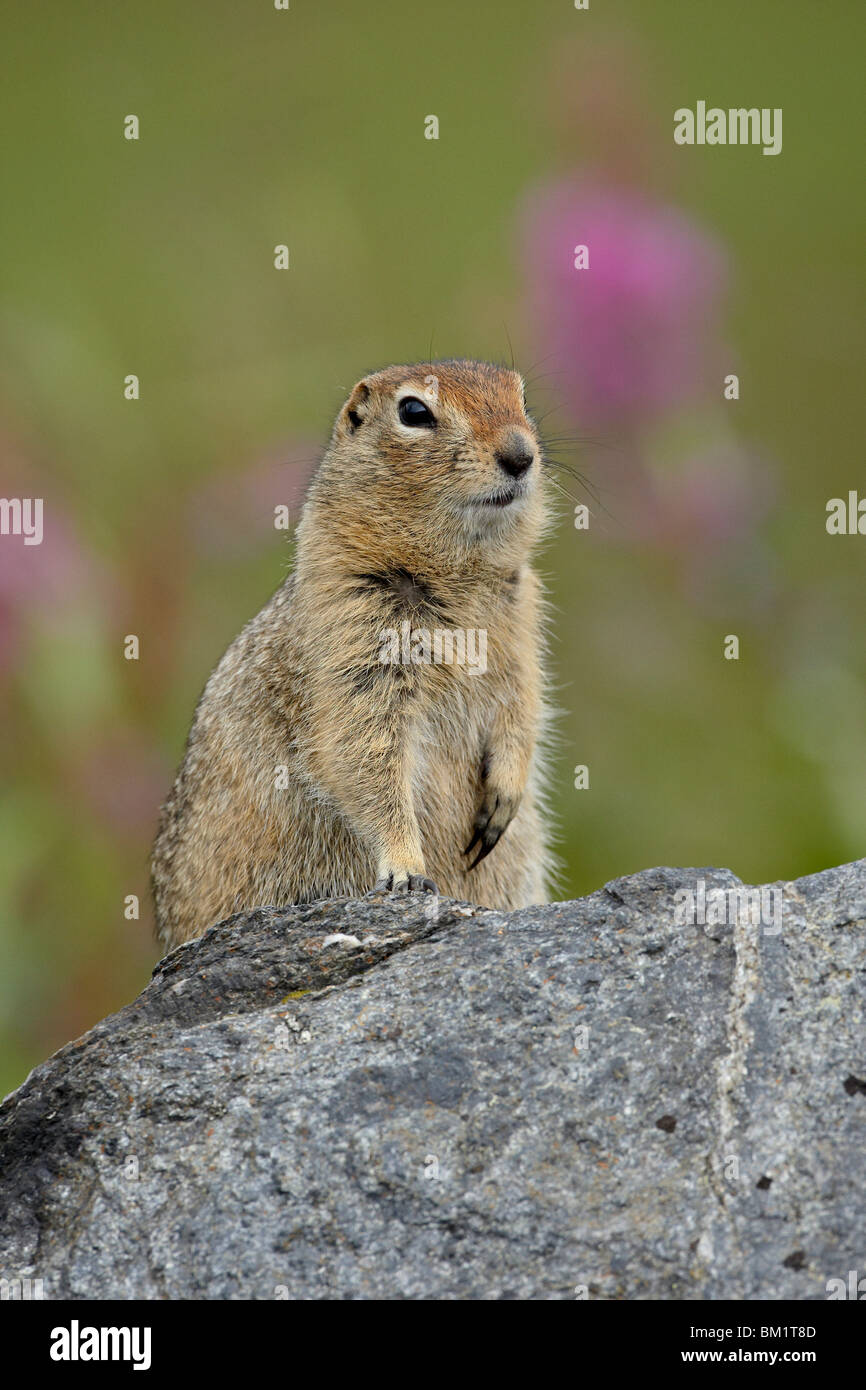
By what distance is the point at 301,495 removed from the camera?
6.29 metres

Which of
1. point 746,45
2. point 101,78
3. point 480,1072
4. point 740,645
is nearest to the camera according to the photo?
point 480,1072

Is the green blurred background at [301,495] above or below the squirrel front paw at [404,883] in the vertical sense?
above

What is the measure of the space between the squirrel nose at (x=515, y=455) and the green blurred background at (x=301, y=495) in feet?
2.71

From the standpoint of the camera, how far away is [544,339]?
23.5ft

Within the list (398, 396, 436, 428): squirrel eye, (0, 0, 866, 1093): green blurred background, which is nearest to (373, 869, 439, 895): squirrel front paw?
(398, 396, 436, 428): squirrel eye

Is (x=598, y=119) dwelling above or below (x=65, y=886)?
above

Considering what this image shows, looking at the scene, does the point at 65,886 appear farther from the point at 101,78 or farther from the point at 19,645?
the point at 101,78

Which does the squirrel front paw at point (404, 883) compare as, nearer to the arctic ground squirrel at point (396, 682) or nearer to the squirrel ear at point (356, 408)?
the arctic ground squirrel at point (396, 682)

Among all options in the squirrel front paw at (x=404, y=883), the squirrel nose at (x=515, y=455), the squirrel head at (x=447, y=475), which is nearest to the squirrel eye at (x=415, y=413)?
the squirrel head at (x=447, y=475)

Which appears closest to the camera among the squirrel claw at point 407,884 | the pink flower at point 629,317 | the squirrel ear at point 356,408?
the squirrel claw at point 407,884

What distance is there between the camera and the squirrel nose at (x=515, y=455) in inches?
209

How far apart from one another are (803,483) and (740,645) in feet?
9.58

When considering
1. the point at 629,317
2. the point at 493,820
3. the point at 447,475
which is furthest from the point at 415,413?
the point at 629,317
